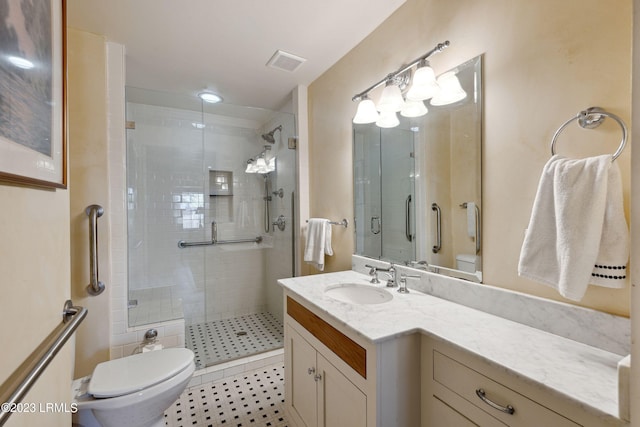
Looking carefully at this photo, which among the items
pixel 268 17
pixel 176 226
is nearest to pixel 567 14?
pixel 268 17

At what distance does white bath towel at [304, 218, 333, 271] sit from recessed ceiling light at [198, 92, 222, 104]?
1586mm

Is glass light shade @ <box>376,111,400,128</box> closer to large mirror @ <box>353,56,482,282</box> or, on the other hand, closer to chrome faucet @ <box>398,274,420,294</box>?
large mirror @ <box>353,56,482,282</box>

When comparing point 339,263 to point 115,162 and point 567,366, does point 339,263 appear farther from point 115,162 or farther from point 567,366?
point 115,162

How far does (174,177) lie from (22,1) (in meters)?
2.13

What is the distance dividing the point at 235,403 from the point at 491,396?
1648mm

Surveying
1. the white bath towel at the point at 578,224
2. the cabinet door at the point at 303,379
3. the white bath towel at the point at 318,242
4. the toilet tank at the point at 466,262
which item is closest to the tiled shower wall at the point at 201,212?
the white bath towel at the point at 318,242

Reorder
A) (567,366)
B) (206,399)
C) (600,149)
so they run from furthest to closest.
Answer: (206,399) < (600,149) < (567,366)

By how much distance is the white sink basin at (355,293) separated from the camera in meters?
1.53

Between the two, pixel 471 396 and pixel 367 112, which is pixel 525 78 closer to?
pixel 367 112

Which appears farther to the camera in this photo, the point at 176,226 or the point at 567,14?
the point at 176,226

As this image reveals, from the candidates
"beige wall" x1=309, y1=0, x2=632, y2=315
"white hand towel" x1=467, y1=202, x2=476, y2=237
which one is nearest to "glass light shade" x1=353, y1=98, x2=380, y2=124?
"beige wall" x1=309, y1=0, x2=632, y2=315

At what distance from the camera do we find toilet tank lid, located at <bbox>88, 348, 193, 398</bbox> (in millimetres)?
1289

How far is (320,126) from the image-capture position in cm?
237

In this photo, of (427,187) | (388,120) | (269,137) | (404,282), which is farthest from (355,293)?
(269,137)
